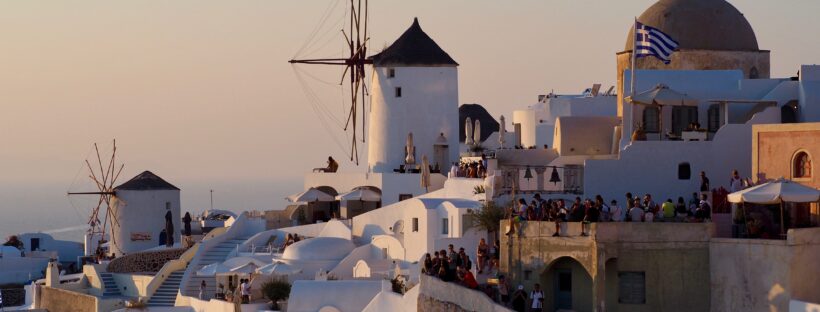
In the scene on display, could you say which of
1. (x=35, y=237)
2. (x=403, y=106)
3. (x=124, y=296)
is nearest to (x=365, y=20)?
(x=403, y=106)

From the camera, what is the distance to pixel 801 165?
40812 millimetres

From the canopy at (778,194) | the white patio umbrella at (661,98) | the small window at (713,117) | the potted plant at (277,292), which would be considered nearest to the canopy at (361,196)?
the potted plant at (277,292)

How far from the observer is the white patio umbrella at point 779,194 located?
125 ft

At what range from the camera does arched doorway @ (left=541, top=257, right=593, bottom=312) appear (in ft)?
135

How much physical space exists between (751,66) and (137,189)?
949 inches

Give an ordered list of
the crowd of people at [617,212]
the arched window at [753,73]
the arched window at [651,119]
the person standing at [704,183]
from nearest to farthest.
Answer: the crowd of people at [617,212], the person standing at [704,183], the arched window at [651,119], the arched window at [753,73]

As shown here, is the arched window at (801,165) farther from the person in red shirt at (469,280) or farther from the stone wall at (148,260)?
the stone wall at (148,260)

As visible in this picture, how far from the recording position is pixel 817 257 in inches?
1512

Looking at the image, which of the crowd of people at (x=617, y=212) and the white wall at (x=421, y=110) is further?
the white wall at (x=421, y=110)

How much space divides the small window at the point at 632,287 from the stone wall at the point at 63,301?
→ 23.0 metres

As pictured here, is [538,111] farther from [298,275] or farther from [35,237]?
[35,237]

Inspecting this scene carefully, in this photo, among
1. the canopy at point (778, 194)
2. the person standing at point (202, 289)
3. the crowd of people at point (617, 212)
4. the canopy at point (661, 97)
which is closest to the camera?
the canopy at point (778, 194)

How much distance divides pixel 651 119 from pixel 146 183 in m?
26.0

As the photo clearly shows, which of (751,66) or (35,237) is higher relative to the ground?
(751,66)
